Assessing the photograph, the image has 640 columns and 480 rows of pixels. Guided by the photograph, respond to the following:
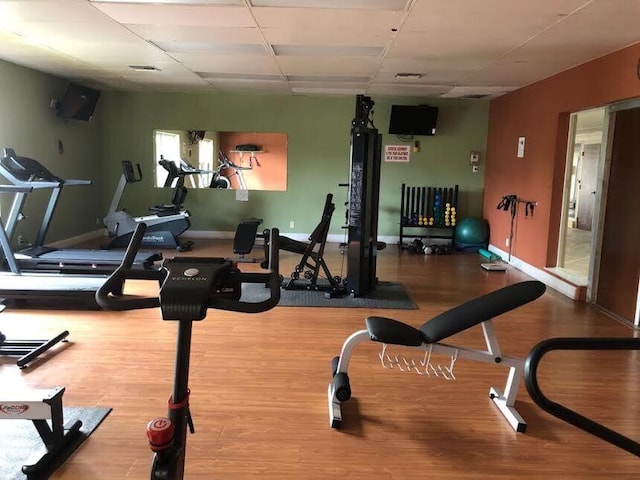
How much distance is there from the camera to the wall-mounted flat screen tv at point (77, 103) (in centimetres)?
674

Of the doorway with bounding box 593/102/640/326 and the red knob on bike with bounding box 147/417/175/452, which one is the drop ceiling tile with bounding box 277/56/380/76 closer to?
the doorway with bounding box 593/102/640/326

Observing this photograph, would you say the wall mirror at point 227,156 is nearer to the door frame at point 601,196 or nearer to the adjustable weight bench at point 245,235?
the adjustable weight bench at point 245,235

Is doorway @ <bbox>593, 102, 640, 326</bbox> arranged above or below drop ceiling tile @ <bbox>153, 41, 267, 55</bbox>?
below

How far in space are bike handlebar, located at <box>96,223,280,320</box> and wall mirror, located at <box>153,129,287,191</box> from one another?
696 cm

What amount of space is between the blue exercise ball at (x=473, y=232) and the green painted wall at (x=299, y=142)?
1.53 ft

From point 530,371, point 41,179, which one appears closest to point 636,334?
point 530,371

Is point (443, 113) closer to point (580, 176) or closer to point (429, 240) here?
point (429, 240)

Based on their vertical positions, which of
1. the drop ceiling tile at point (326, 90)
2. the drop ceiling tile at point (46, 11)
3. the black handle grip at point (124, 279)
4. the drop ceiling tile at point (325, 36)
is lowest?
the black handle grip at point (124, 279)

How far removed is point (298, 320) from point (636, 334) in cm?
281

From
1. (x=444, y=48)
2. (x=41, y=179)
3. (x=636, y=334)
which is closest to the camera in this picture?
(x=636, y=334)

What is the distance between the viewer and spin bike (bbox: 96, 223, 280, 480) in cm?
137

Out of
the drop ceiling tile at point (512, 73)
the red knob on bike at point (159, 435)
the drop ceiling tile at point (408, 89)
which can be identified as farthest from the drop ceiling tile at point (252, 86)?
the red knob on bike at point (159, 435)

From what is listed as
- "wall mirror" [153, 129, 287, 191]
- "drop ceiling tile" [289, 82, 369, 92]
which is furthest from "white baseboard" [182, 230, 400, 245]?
"drop ceiling tile" [289, 82, 369, 92]

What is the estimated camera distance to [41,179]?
5.56 meters
